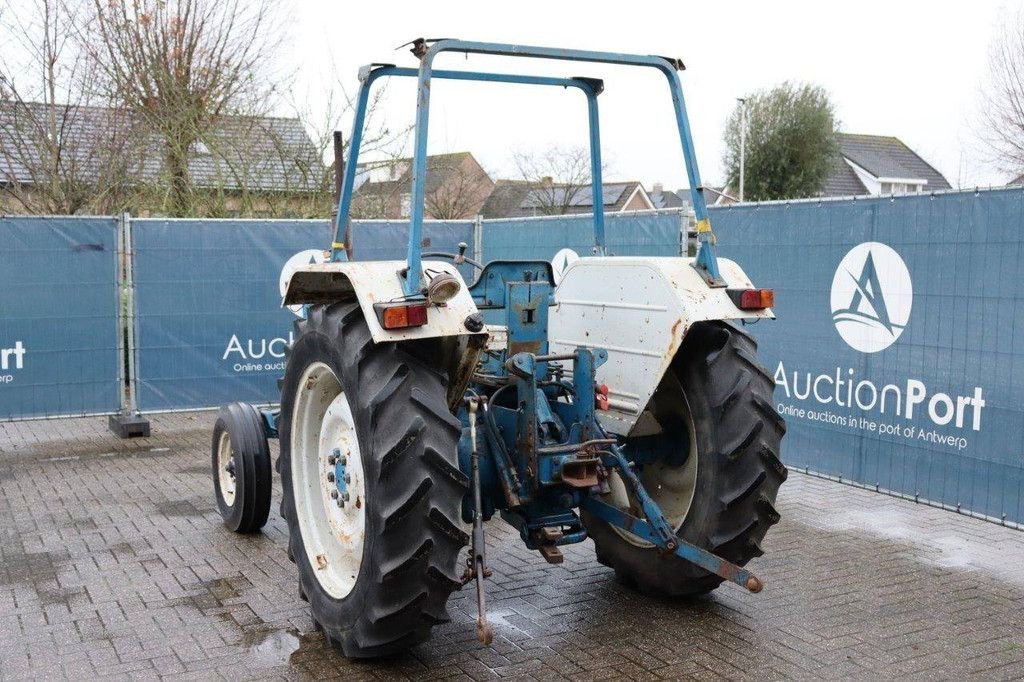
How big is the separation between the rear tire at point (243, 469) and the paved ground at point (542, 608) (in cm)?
15

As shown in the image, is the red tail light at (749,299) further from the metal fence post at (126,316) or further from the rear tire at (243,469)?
the metal fence post at (126,316)

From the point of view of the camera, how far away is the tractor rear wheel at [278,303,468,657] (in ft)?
13.0

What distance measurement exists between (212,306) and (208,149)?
18.9ft

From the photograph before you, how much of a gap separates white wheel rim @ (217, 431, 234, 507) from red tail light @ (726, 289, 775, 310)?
11.7ft

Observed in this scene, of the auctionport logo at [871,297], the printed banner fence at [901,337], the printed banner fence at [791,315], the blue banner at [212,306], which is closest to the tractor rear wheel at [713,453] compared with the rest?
the printed banner fence at [791,315]

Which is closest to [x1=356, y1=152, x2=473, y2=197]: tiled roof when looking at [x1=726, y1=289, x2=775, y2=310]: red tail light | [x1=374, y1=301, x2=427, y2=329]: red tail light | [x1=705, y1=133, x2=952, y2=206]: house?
[x1=726, y1=289, x2=775, y2=310]: red tail light

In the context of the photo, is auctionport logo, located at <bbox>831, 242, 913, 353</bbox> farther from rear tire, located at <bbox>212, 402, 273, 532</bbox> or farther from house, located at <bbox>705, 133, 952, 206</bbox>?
→ house, located at <bbox>705, 133, 952, 206</bbox>

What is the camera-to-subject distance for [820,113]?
3922 centimetres

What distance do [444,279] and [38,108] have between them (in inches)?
526

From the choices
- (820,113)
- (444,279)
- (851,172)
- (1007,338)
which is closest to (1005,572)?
(1007,338)

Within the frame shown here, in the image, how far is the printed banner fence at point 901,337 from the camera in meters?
6.52

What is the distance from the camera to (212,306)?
1030cm

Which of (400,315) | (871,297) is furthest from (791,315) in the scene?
(400,315)

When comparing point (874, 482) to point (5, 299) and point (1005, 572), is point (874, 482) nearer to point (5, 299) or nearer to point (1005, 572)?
point (1005, 572)
